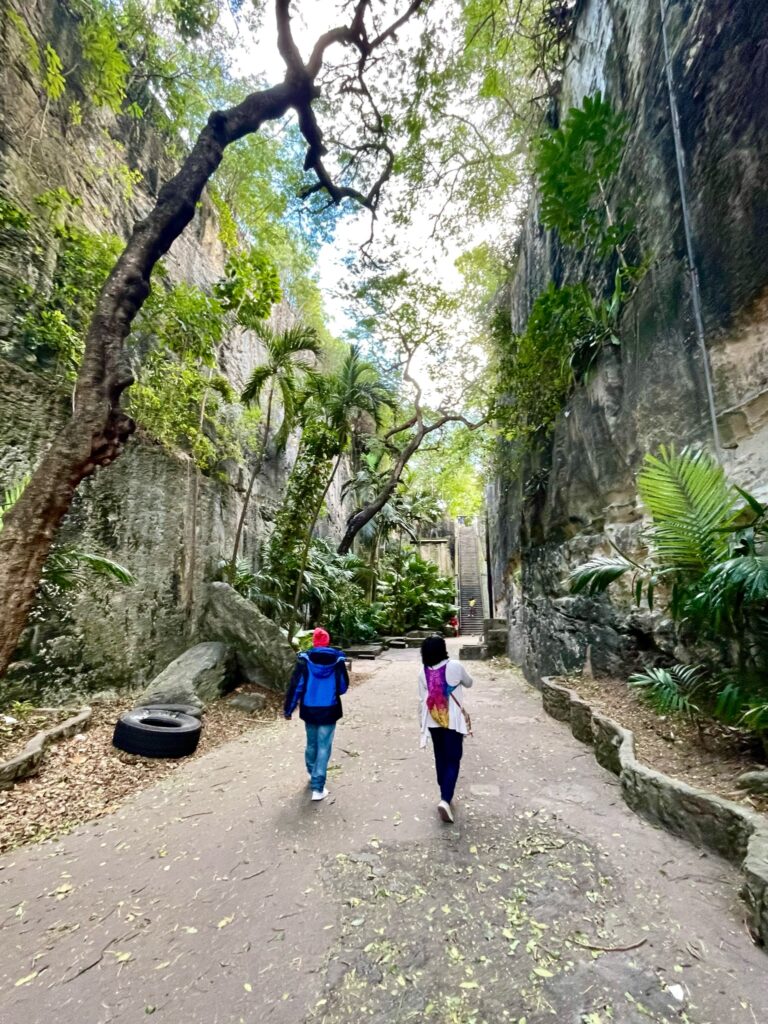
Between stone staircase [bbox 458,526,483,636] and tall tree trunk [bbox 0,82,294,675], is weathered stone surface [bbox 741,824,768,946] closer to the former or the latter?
tall tree trunk [bbox 0,82,294,675]

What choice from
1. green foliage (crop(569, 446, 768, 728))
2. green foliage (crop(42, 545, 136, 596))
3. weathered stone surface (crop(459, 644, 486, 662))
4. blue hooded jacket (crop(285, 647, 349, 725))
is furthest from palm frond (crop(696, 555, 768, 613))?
weathered stone surface (crop(459, 644, 486, 662))

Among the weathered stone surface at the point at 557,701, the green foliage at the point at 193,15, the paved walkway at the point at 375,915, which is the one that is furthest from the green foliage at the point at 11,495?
the green foliage at the point at 193,15

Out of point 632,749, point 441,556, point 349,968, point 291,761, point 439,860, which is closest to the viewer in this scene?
point 349,968

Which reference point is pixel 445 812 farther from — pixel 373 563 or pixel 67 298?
pixel 373 563

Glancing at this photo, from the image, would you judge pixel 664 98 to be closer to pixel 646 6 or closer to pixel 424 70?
pixel 646 6

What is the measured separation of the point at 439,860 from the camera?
263cm

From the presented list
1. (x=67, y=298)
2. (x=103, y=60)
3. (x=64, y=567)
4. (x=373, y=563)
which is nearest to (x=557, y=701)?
(x=64, y=567)

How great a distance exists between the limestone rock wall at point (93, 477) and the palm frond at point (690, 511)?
6255mm

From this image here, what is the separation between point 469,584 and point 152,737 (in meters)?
16.7

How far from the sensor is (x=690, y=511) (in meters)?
3.47

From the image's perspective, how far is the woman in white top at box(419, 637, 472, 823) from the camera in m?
3.15

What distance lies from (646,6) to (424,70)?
3302mm

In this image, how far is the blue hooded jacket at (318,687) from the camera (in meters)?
3.49

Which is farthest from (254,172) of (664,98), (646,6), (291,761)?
(291,761)
